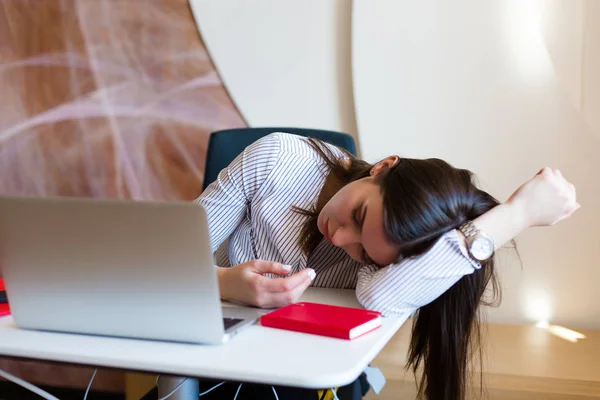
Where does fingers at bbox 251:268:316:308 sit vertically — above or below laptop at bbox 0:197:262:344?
below

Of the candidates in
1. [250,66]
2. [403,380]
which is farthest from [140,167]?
[403,380]

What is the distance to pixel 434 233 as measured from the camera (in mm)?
918

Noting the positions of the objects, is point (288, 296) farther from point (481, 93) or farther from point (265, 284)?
point (481, 93)

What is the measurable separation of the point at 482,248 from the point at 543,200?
16 centimetres

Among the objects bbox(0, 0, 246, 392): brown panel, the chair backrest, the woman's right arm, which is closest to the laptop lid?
the woman's right arm

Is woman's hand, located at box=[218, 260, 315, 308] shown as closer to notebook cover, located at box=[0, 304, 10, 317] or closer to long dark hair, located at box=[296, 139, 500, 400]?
long dark hair, located at box=[296, 139, 500, 400]

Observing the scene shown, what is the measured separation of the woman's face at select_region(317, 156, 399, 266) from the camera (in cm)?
92

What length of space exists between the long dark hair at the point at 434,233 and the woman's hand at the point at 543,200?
5 cm

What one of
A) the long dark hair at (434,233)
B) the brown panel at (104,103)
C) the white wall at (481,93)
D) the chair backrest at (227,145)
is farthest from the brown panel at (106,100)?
the long dark hair at (434,233)

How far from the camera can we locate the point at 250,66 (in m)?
2.02

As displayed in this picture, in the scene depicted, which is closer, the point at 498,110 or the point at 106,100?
the point at 498,110

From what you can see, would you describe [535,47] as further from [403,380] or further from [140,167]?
[140,167]

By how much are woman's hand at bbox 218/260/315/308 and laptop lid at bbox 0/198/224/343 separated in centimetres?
20

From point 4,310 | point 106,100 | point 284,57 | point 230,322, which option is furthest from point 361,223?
point 106,100
